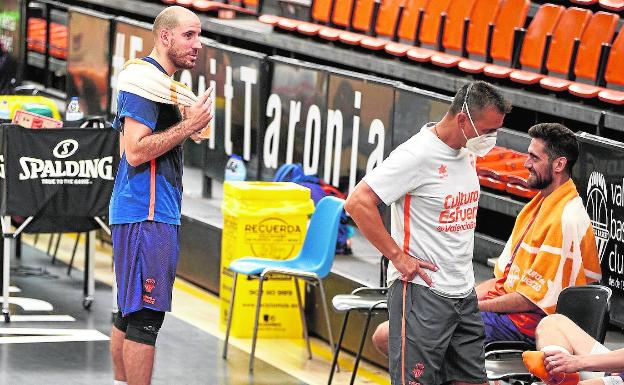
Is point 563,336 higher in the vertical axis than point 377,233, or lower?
lower

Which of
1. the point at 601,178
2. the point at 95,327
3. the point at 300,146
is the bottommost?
the point at 95,327

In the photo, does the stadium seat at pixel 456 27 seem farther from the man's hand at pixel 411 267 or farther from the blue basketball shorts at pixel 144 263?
the man's hand at pixel 411 267

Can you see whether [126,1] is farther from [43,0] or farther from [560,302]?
[560,302]

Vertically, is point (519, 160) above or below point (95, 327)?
above

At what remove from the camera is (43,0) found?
1434 centimetres

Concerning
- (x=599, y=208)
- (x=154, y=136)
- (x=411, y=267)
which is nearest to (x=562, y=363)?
(x=411, y=267)

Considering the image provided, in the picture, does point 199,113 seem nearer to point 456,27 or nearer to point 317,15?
point 456,27

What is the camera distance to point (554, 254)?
18.8 ft

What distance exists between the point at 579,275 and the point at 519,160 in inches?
93.4

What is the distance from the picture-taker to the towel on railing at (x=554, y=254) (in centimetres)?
575

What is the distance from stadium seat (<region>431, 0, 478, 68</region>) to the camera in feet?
34.2

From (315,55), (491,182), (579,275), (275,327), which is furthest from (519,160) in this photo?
(315,55)

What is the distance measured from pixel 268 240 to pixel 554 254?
2.71 metres

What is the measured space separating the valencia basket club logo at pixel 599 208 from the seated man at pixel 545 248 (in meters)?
0.38
